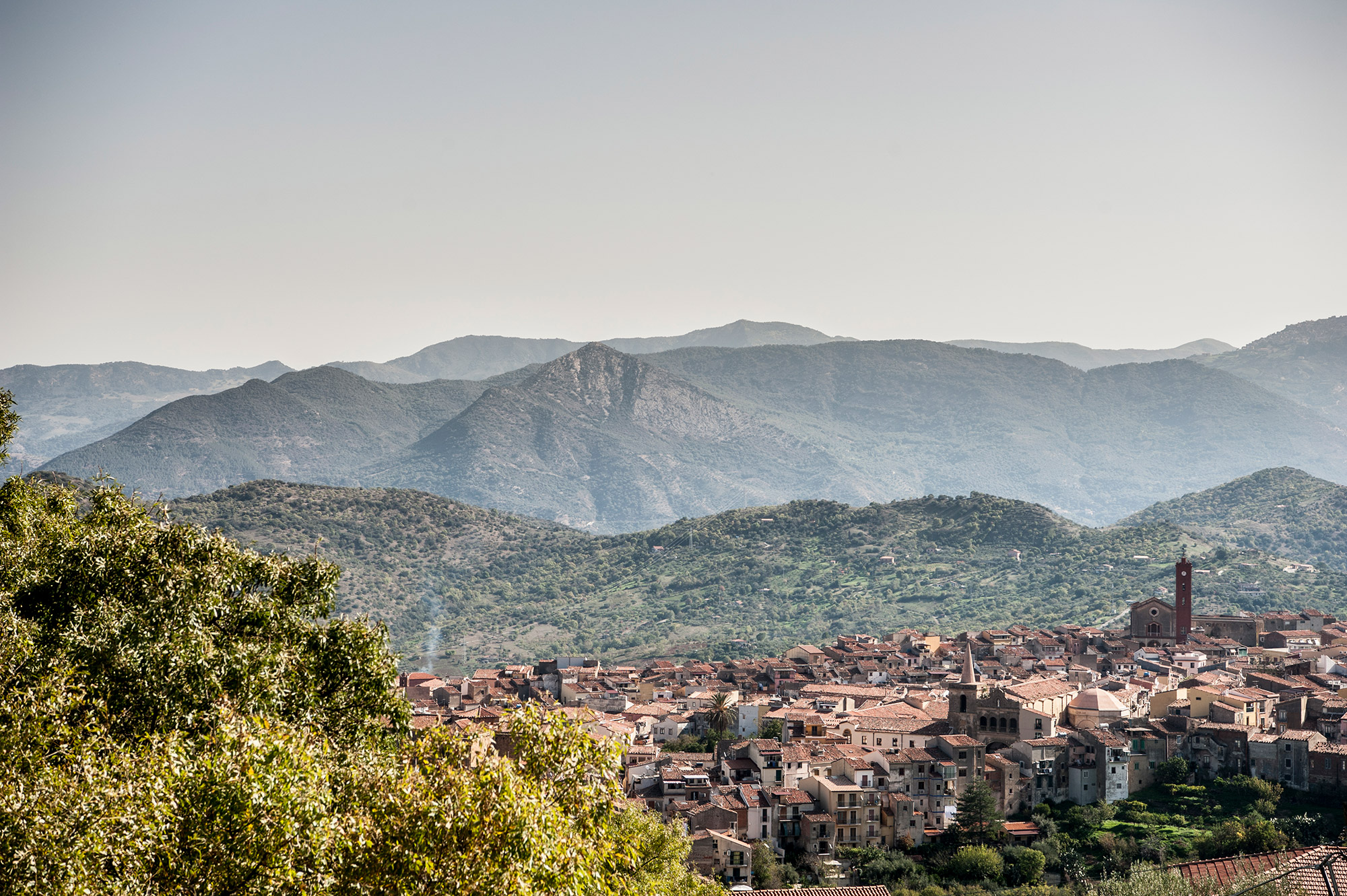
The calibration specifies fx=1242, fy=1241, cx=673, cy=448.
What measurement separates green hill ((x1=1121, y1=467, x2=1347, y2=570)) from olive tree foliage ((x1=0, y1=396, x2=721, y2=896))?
164075 mm

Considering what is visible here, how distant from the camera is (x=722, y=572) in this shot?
165m

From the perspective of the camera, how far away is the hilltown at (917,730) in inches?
1810

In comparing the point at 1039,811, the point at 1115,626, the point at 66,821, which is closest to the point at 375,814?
the point at 66,821

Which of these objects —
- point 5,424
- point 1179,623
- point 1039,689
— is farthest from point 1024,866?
point 1179,623

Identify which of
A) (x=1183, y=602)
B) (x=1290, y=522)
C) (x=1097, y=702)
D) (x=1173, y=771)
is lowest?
(x=1173, y=771)

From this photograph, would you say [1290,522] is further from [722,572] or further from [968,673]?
[968,673]

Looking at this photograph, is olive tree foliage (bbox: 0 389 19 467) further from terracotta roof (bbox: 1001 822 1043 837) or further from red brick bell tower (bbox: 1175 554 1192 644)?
red brick bell tower (bbox: 1175 554 1192 644)

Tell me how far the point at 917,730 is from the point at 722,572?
366 feet

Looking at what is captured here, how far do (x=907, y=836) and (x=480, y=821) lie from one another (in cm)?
3923

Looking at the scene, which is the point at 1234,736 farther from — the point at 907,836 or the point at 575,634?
the point at 575,634

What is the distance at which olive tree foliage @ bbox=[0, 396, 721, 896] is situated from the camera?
9.82 metres

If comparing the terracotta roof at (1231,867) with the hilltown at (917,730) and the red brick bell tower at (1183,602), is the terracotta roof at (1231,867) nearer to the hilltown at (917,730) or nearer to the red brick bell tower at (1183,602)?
the hilltown at (917,730)

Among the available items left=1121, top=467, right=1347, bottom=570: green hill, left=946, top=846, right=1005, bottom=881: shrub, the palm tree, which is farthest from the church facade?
left=1121, top=467, right=1347, bottom=570: green hill

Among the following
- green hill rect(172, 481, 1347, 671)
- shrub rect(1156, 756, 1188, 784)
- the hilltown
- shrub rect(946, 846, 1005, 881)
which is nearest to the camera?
shrub rect(946, 846, 1005, 881)
